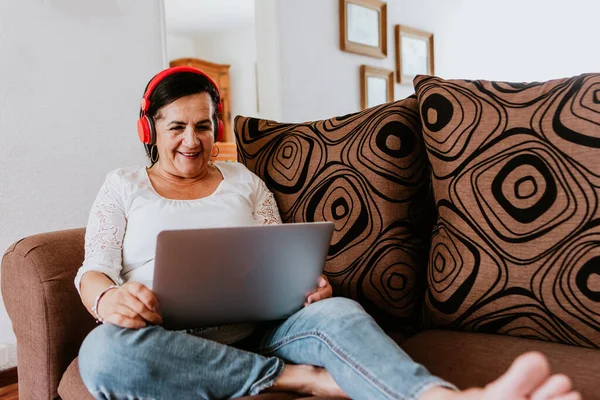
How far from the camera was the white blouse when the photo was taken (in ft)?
3.87

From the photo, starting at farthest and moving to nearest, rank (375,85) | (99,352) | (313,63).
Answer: (375,85) → (313,63) → (99,352)

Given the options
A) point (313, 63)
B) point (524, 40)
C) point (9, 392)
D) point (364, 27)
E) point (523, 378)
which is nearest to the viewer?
point (523, 378)

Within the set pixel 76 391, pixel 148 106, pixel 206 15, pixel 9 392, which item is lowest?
pixel 9 392

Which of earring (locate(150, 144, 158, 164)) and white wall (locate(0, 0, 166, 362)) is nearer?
earring (locate(150, 144, 158, 164))

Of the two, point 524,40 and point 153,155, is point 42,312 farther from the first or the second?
point 524,40

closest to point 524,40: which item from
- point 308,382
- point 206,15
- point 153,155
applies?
point 206,15

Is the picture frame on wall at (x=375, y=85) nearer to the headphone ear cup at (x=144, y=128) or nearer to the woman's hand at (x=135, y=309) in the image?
the headphone ear cup at (x=144, y=128)

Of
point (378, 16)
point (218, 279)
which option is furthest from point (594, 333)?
point (378, 16)

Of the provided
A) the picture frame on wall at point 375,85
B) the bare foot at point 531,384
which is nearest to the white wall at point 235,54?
the picture frame on wall at point 375,85

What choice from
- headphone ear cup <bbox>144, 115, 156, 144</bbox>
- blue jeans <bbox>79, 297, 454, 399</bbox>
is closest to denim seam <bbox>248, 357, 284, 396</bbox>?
blue jeans <bbox>79, 297, 454, 399</bbox>

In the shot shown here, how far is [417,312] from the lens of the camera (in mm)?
1325

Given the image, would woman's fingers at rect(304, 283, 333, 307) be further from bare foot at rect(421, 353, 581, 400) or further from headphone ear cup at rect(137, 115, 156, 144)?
headphone ear cup at rect(137, 115, 156, 144)

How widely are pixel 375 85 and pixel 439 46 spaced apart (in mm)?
1114

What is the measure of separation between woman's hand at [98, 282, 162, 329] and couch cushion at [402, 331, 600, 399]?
0.53 meters
